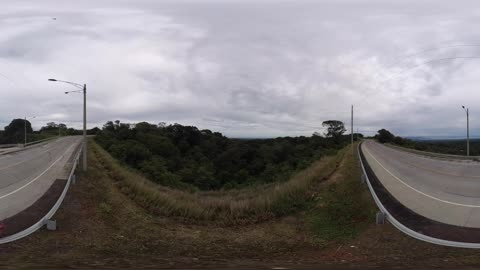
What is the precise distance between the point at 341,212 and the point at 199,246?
752 cm

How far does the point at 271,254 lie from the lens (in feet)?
46.4

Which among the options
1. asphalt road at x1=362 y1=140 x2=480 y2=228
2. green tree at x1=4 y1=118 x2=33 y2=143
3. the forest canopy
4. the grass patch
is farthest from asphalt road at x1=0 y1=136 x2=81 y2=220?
green tree at x1=4 y1=118 x2=33 y2=143

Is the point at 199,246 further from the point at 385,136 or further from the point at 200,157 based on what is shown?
the point at 385,136

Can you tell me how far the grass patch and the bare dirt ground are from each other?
0.49m

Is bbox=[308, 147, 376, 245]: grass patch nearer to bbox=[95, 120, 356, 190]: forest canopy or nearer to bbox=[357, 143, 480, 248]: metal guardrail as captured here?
bbox=[357, 143, 480, 248]: metal guardrail

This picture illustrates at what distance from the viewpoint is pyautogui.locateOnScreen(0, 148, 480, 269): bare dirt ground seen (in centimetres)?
1116

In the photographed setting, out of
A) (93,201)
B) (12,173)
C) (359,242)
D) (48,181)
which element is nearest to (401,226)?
(359,242)

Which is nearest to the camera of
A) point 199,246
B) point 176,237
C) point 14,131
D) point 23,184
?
point 199,246

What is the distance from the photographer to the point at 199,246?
1522cm

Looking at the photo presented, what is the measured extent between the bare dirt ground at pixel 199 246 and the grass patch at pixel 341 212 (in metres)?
0.49

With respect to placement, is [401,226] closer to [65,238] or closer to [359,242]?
[359,242]

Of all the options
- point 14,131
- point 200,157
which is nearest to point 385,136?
point 200,157

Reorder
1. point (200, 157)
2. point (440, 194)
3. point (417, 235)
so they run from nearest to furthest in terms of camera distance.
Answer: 1. point (417, 235)
2. point (440, 194)
3. point (200, 157)

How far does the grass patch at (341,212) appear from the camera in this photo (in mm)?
16688
